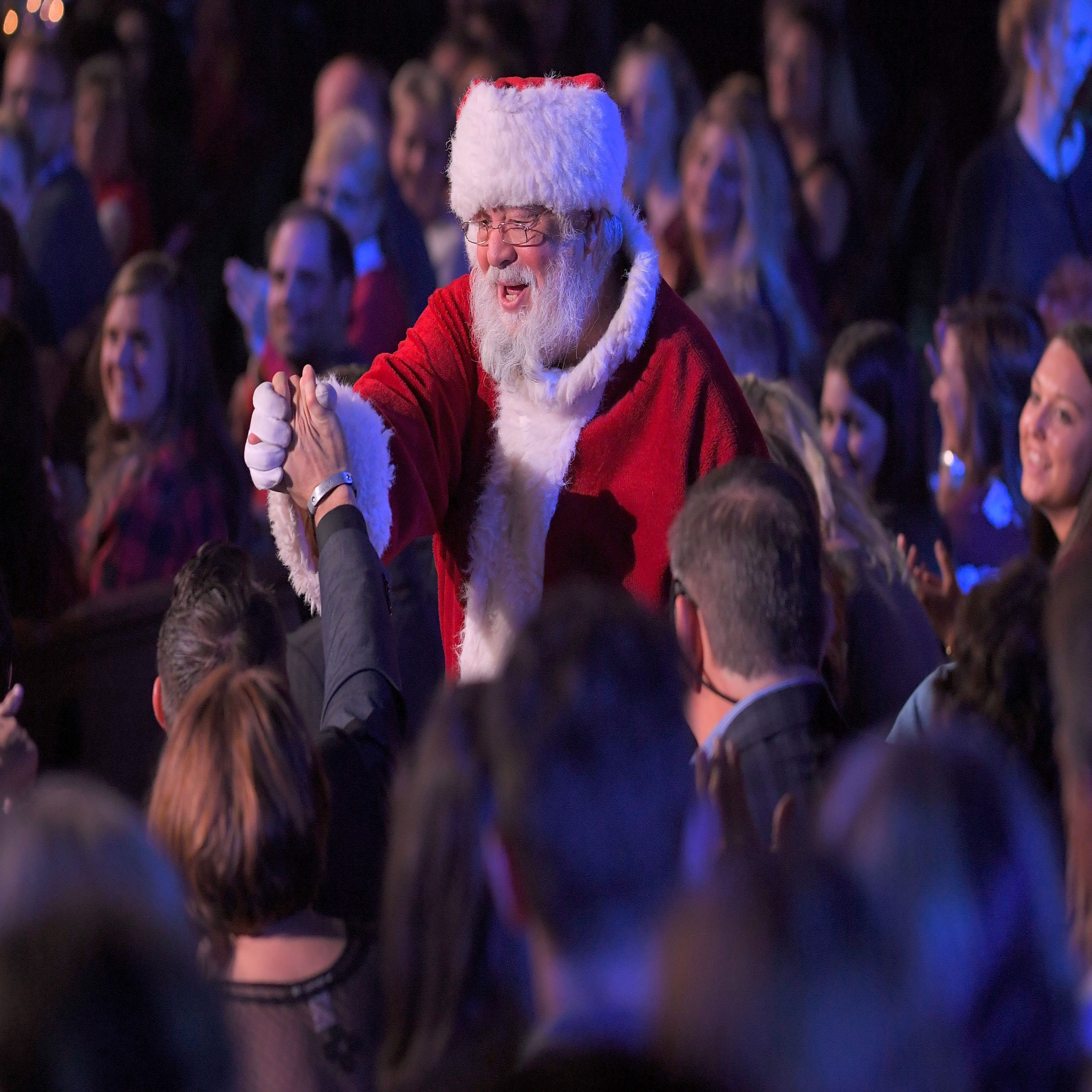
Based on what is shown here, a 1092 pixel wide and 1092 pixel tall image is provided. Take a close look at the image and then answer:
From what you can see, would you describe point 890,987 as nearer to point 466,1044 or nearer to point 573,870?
point 573,870

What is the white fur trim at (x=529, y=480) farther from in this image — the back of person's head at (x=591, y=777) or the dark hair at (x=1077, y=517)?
the back of person's head at (x=591, y=777)

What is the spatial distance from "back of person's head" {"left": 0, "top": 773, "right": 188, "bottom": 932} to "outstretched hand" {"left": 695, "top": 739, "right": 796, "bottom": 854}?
0.88 m

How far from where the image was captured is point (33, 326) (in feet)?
16.9

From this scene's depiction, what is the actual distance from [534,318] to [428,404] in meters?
0.23

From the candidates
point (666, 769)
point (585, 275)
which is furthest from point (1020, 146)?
point (666, 769)

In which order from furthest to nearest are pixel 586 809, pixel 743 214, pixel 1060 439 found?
pixel 743 214 → pixel 1060 439 → pixel 586 809

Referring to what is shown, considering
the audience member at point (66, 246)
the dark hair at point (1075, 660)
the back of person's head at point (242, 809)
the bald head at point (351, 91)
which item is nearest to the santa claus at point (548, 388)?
the back of person's head at point (242, 809)

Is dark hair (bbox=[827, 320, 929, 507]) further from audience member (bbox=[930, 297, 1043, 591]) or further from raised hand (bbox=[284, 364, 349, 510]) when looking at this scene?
raised hand (bbox=[284, 364, 349, 510])

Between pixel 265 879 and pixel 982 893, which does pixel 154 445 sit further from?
pixel 982 893

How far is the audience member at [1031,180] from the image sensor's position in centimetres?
530

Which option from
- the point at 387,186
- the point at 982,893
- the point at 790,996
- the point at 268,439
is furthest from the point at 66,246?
the point at 790,996

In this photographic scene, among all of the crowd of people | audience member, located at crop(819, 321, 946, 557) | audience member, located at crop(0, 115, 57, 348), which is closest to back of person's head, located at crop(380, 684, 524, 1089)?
the crowd of people

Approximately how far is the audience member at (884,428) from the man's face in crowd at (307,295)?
1.57 metres

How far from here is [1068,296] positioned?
5.02 m
